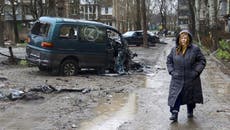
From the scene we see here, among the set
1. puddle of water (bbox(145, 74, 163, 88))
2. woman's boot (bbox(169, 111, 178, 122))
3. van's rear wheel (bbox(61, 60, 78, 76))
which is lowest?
puddle of water (bbox(145, 74, 163, 88))

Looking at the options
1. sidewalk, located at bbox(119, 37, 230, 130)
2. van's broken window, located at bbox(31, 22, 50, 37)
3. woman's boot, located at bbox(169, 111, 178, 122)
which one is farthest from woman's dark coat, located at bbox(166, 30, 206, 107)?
van's broken window, located at bbox(31, 22, 50, 37)

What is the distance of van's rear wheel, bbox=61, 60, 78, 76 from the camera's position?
639 inches

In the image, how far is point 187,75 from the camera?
883 centimetres

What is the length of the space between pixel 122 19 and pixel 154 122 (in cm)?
9060

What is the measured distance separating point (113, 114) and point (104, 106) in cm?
98

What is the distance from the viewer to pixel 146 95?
12.6 m

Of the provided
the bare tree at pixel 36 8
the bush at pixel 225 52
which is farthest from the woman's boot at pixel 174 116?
the bare tree at pixel 36 8

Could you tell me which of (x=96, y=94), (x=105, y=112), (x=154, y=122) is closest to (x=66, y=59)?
(x=96, y=94)

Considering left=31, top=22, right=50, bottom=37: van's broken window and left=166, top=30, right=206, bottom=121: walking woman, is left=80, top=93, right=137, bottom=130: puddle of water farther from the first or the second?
left=31, top=22, right=50, bottom=37: van's broken window

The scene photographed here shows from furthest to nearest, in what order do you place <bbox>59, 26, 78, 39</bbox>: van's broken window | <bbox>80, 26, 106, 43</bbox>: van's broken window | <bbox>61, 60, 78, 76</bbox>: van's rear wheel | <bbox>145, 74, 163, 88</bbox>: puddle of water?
1. <bbox>80, 26, 106, 43</bbox>: van's broken window
2. <bbox>61, 60, 78, 76</bbox>: van's rear wheel
3. <bbox>59, 26, 78, 39</bbox>: van's broken window
4. <bbox>145, 74, 163, 88</bbox>: puddle of water

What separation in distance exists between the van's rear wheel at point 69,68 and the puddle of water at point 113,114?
453 cm

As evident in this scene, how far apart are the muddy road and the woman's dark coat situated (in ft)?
1.59

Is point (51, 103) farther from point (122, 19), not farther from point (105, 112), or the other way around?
point (122, 19)

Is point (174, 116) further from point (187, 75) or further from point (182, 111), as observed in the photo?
point (182, 111)
